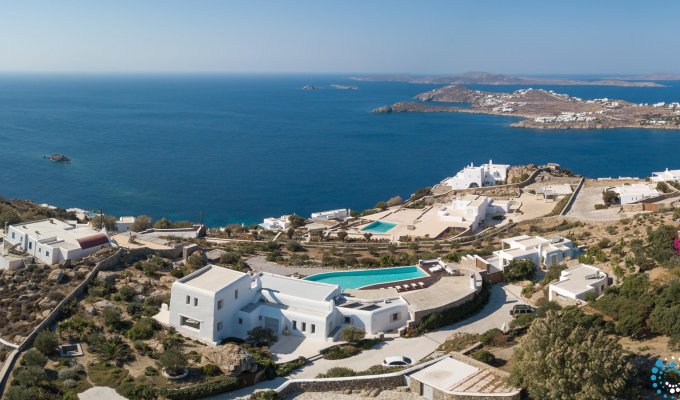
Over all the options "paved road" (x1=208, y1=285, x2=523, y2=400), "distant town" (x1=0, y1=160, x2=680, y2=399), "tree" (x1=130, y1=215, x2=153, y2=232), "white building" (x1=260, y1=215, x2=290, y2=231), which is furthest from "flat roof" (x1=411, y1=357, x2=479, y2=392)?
"white building" (x1=260, y1=215, x2=290, y2=231)

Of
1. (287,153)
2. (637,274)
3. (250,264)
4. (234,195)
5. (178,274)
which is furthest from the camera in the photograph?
(287,153)

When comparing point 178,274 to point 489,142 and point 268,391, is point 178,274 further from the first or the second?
point 489,142

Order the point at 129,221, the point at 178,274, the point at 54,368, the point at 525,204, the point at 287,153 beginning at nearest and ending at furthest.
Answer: the point at 54,368 → the point at 178,274 → the point at 129,221 → the point at 525,204 → the point at 287,153

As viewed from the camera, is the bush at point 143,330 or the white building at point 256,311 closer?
the bush at point 143,330

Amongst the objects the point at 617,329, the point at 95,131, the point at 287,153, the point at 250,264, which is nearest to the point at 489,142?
the point at 287,153

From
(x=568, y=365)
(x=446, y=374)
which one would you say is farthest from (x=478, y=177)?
(x=568, y=365)

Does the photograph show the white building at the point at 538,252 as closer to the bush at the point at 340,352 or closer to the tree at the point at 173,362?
the bush at the point at 340,352

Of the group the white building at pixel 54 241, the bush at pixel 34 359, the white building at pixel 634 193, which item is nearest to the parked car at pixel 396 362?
the bush at pixel 34 359

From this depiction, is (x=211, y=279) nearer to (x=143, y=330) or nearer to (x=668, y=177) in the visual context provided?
(x=143, y=330)
